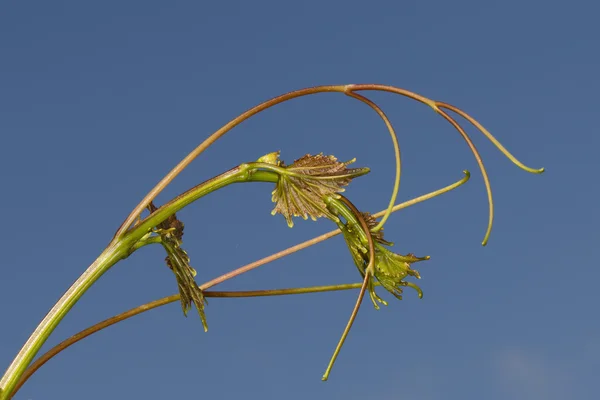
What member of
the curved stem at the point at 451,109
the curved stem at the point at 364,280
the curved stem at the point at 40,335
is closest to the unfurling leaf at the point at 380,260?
the curved stem at the point at 364,280

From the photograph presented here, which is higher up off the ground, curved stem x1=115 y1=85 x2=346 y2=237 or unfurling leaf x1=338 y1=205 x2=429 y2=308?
curved stem x1=115 y1=85 x2=346 y2=237

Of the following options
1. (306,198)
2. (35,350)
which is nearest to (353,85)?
(306,198)

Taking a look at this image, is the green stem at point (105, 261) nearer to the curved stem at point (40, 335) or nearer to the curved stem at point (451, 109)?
the curved stem at point (40, 335)

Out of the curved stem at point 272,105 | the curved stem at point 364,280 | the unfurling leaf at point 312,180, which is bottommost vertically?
the curved stem at point 364,280

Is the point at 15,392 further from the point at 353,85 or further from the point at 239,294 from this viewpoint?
the point at 353,85

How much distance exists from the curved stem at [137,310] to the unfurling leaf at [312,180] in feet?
0.36

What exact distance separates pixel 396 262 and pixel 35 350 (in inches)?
14.4

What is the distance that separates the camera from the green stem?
2.37 feet

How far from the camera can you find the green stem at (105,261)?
2.37 ft

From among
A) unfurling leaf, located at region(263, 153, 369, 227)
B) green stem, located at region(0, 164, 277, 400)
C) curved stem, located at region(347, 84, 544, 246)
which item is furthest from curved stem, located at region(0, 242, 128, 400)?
curved stem, located at region(347, 84, 544, 246)

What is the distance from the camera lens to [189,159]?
747 millimetres

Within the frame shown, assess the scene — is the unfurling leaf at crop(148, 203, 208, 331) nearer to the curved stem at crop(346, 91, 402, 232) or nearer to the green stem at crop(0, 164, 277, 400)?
the green stem at crop(0, 164, 277, 400)

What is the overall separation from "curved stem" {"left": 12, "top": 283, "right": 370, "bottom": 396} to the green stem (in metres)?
0.02

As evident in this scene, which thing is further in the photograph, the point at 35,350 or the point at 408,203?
the point at 408,203
